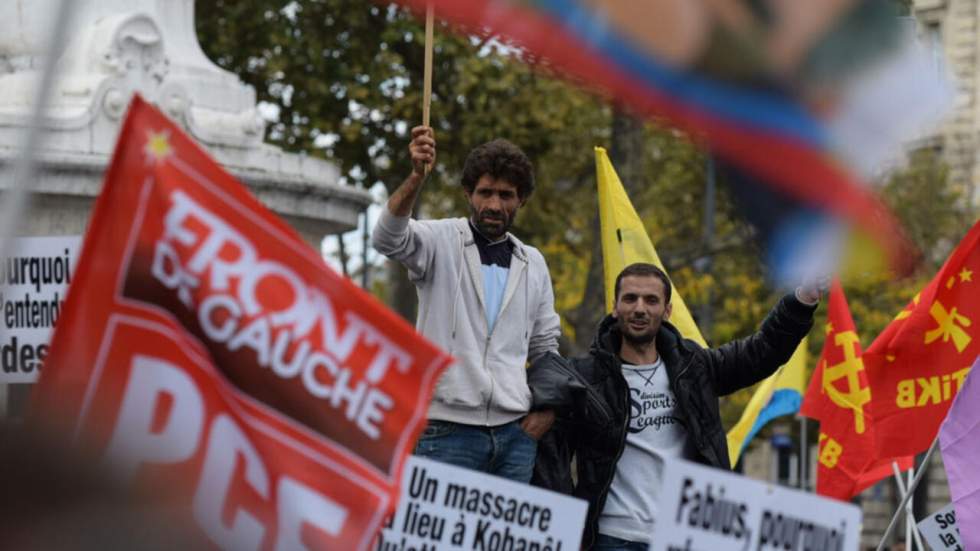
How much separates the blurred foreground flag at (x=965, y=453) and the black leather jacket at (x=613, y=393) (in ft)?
2.92

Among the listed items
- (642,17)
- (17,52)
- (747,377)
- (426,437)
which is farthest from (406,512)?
(17,52)

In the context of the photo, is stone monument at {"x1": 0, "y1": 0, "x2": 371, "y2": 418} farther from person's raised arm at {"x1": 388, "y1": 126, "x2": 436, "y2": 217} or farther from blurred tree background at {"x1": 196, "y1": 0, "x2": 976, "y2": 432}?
blurred tree background at {"x1": 196, "y1": 0, "x2": 976, "y2": 432}

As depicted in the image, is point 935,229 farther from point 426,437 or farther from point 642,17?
point 642,17

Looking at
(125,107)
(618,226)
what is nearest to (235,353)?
(618,226)

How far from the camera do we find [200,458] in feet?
17.3

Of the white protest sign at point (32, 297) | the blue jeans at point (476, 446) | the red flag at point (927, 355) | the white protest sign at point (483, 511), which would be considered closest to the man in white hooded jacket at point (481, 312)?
the blue jeans at point (476, 446)

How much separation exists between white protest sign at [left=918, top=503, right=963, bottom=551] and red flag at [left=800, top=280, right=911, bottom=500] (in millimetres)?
1410

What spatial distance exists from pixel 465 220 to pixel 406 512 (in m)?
1.23

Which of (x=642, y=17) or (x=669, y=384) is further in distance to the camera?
(x=669, y=384)

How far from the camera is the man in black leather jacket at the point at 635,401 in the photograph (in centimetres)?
782

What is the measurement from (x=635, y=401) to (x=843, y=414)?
377 centimetres

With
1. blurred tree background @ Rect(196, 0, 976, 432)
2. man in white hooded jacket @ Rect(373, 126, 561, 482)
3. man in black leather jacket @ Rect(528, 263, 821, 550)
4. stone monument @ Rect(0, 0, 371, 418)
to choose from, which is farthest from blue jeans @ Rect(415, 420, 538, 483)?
blurred tree background @ Rect(196, 0, 976, 432)

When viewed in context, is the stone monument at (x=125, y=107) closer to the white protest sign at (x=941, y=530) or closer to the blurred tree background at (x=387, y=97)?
the white protest sign at (x=941, y=530)

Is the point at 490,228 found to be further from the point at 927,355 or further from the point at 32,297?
the point at 927,355
